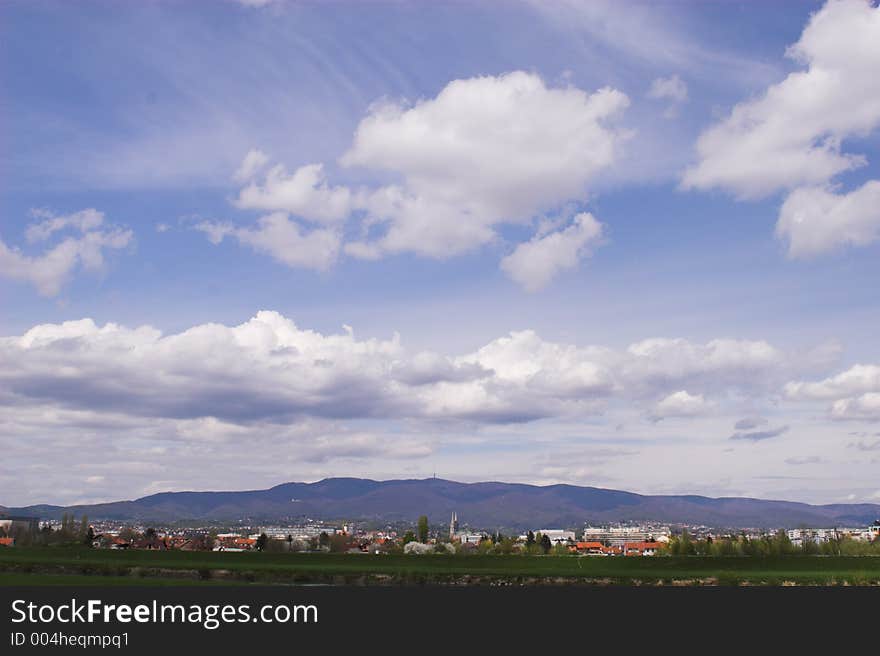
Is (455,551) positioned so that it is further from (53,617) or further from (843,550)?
(53,617)

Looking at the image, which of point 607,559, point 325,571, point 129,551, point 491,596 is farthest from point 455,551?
point 491,596

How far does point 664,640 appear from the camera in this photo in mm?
28031

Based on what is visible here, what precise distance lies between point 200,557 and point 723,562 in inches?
2285

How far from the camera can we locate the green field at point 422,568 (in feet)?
250

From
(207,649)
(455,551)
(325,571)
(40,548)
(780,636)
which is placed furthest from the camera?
(455,551)

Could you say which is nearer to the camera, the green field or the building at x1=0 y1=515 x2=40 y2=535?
the green field

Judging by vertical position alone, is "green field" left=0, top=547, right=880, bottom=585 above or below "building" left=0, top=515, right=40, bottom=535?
below

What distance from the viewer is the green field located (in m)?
76.1

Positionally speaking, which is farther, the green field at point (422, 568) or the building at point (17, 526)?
the building at point (17, 526)

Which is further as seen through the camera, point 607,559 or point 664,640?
point 607,559

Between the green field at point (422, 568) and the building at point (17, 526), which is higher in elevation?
the building at point (17, 526)

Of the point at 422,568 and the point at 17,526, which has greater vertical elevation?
the point at 17,526

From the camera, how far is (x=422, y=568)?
84250mm

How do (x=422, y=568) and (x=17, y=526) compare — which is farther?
(x=17, y=526)
